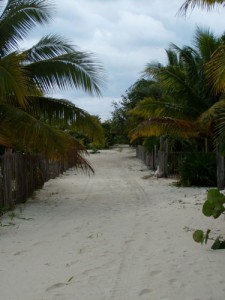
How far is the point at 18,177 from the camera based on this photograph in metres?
12.2

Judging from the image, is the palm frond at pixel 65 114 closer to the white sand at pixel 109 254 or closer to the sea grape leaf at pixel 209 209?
the white sand at pixel 109 254

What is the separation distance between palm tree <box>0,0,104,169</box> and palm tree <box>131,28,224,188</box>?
10.7 feet

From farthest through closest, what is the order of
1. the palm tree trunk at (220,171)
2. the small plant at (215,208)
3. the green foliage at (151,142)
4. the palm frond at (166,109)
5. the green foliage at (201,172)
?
1. the green foliage at (151,142)
2. the green foliage at (201,172)
3. the palm frond at (166,109)
4. the palm tree trunk at (220,171)
5. the small plant at (215,208)

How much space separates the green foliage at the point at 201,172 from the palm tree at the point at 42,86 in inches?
196

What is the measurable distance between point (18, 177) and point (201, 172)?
24.1 feet

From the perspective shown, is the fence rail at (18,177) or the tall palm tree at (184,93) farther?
the tall palm tree at (184,93)

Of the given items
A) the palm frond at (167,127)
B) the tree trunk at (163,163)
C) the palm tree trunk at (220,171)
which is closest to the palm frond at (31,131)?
the palm frond at (167,127)

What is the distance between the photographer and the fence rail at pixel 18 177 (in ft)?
35.6

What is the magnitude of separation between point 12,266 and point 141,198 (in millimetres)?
7617

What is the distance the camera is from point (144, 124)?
1546 centimetres

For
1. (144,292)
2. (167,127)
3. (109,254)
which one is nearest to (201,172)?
(167,127)

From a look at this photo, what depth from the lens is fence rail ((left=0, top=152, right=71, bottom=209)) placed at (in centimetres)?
1085

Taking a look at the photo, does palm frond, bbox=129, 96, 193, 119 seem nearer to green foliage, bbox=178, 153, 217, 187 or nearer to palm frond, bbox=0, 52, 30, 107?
green foliage, bbox=178, 153, 217, 187

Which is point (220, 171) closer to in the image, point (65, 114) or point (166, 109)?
point (166, 109)
